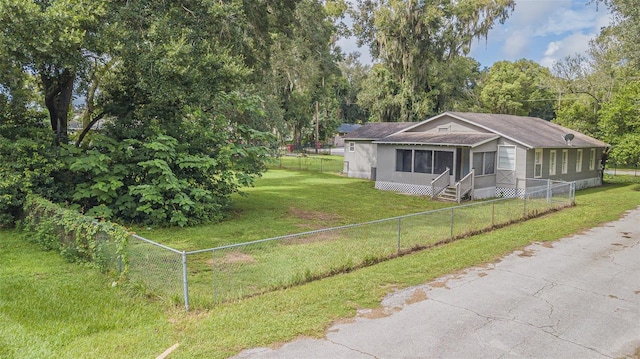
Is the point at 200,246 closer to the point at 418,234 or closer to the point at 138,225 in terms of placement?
the point at 138,225

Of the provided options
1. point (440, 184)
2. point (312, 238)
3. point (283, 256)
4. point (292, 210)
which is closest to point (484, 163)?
point (440, 184)

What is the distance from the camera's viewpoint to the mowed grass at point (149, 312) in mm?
5969

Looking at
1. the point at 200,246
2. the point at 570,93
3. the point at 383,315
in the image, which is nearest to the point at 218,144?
the point at 200,246

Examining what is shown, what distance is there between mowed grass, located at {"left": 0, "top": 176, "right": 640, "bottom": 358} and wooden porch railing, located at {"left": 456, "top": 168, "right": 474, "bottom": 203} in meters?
9.92

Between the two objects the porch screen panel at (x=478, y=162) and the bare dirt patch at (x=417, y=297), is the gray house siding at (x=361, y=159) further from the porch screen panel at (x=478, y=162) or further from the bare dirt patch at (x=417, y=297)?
the bare dirt patch at (x=417, y=297)

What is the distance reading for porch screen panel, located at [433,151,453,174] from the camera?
21812 millimetres

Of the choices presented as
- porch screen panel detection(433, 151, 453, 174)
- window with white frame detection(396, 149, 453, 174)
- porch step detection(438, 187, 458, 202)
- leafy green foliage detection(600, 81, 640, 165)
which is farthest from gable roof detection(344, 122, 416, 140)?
leafy green foliage detection(600, 81, 640, 165)

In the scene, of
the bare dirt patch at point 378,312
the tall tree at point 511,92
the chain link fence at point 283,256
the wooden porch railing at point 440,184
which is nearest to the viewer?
the bare dirt patch at point 378,312

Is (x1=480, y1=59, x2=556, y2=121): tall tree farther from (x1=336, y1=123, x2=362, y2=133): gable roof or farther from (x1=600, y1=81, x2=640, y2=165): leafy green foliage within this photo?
(x1=336, y1=123, x2=362, y2=133): gable roof

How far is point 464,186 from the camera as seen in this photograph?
20.9 meters

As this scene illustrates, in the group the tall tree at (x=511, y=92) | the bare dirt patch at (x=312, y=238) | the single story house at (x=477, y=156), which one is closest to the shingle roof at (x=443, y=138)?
the single story house at (x=477, y=156)

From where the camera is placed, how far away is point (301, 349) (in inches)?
233

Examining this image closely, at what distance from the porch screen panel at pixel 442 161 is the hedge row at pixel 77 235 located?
1682cm

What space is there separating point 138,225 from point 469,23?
3454cm
